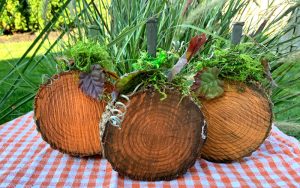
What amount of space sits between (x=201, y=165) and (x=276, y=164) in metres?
0.17

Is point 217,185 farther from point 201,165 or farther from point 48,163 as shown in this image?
point 48,163

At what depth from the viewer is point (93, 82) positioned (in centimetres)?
82

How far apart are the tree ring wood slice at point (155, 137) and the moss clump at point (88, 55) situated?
0.14m

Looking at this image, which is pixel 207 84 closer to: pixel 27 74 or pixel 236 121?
pixel 236 121

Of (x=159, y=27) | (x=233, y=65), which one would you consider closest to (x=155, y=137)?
(x=233, y=65)

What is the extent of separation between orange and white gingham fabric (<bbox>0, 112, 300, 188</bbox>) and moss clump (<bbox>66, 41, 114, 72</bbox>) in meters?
0.22

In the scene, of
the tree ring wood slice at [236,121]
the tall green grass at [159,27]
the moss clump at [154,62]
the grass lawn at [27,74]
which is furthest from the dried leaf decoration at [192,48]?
the grass lawn at [27,74]

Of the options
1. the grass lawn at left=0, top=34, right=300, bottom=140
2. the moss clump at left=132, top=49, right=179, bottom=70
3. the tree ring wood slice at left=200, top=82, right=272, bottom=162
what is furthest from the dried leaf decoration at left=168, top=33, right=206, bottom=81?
the grass lawn at left=0, top=34, right=300, bottom=140

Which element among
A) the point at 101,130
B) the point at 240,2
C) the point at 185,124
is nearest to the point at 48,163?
the point at 101,130

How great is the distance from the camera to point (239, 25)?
0.90m

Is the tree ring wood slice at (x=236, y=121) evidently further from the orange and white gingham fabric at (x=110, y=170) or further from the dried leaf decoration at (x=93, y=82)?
the dried leaf decoration at (x=93, y=82)

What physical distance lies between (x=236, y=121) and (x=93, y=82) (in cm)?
32

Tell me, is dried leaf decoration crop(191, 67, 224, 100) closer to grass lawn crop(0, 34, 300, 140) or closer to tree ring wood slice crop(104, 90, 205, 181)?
tree ring wood slice crop(104, 90, 205, 181)

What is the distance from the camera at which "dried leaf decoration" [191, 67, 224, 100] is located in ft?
2.69
